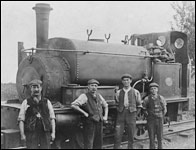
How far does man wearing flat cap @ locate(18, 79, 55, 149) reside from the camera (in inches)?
187

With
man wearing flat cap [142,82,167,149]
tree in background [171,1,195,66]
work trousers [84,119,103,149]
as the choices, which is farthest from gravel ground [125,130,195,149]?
tree in background [171,1,195,66]

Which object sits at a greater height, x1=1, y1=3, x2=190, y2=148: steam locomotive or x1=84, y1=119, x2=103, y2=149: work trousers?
x1=1, y1=3, x2=190, y2=148: steam locomotive

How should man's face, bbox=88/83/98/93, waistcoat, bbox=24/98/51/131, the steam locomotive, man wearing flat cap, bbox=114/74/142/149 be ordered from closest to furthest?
1. waistcoat, bbox=24/98/51/131
2. man's face, bbox=88/83/98/93
3. man wearing flat cap, bbox=114/74/142/149
4. the steam locomotive

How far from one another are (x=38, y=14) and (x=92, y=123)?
8.60ft

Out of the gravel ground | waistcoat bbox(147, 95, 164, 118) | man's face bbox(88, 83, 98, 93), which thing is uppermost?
man's face bbox(88, 83, 98, 93)

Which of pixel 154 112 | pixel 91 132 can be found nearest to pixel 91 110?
pixel 91 132

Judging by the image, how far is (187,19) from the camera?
666 inches

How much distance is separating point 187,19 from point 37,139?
45.4 ft

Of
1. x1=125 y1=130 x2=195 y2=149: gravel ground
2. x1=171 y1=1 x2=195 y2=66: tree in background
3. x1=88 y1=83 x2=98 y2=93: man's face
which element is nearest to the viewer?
x1=88 y1=83 x2=98 y2=93: man's face

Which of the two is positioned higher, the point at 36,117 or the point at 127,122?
the point at 36,117

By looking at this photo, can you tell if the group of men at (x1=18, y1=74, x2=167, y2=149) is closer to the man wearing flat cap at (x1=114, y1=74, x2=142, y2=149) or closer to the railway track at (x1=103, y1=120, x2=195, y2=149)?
the man wearing flat cap at (x1=114, y1=74, x2=142, y2=149)

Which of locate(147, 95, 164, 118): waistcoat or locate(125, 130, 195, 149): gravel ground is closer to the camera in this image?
locate(147, 95, 164, 118): waistcoat

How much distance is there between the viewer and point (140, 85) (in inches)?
325

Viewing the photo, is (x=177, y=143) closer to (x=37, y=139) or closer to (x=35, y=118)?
(x=37, y=139)
